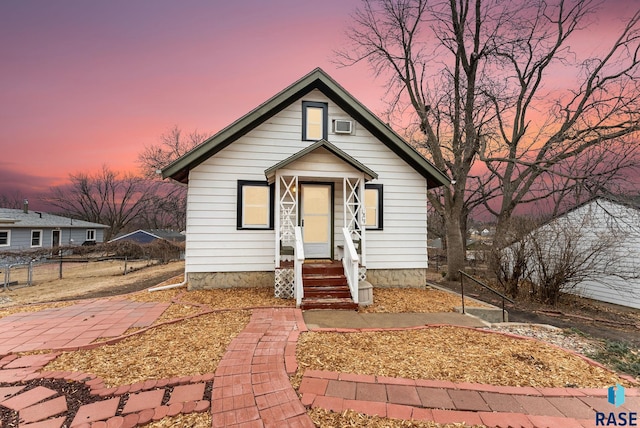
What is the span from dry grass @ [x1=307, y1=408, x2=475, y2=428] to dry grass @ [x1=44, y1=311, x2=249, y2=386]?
153cm

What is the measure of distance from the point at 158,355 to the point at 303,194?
564 cm

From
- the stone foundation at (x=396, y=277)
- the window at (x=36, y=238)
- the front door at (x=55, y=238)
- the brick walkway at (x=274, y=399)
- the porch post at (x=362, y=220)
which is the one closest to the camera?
the brick walkway at (x=274, y=399)

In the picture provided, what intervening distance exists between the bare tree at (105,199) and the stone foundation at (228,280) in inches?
1543

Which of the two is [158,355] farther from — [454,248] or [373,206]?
[454,248]

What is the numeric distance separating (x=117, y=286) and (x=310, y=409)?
11580 mm

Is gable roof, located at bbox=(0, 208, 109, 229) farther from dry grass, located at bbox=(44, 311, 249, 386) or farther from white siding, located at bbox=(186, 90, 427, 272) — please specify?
dry grass, located at bbox=(44, 311, 249, 386)

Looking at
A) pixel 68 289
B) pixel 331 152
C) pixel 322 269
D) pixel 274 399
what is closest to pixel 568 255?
pixel 322 269

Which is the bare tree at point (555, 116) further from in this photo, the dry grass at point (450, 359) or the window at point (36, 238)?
the window at point (36, 238)

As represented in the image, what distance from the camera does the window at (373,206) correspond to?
28.6 feet

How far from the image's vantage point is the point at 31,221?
77.3 feet

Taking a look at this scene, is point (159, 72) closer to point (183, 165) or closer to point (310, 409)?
point (183, 165)

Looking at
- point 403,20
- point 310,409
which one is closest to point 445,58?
point 403,20

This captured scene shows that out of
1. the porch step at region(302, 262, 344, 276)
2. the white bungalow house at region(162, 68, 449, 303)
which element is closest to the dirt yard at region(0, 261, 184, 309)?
the white bungalow house at region(162, 68, 449, 303)

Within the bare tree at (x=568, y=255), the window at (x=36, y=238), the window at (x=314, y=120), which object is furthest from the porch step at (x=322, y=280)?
the window at (x=36, y=238)
